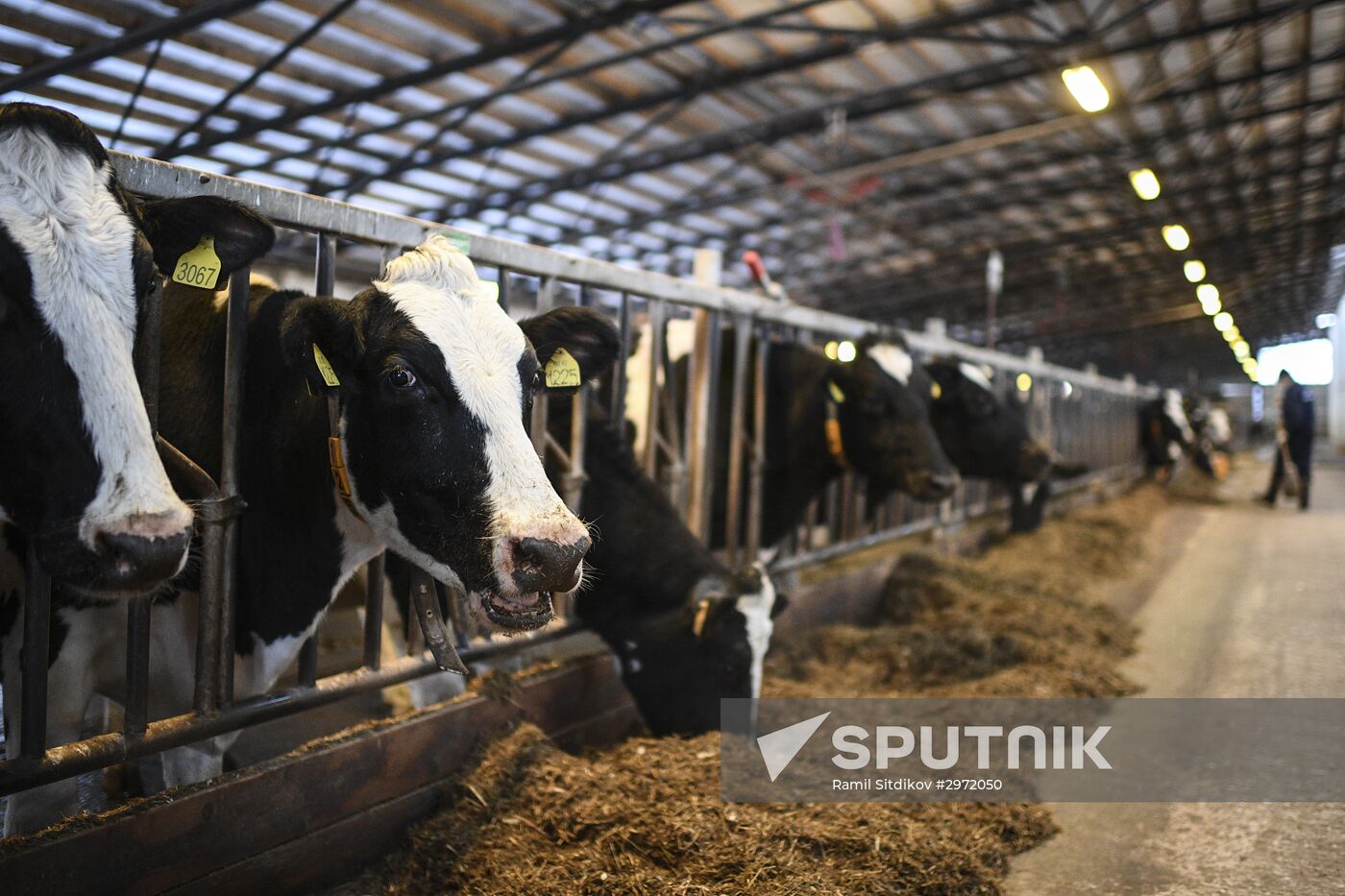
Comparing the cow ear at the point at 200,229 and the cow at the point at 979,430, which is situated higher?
the cow ear at the point at 200,229

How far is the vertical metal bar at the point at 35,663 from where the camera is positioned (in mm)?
1708

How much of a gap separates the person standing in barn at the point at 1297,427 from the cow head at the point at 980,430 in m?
7.35

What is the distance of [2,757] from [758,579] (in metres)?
2.07

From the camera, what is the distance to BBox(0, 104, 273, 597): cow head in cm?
143

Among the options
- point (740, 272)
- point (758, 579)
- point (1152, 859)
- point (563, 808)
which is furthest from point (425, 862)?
point (740, 272)

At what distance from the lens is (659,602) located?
3.07 meters

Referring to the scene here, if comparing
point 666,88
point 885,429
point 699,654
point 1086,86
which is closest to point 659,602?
point 699,654

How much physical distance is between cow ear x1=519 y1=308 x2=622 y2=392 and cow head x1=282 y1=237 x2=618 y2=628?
1.08ft

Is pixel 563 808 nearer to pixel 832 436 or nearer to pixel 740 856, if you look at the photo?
pixel 740 856

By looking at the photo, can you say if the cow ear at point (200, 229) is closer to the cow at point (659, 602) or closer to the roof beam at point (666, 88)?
the cow at point (659, 602)

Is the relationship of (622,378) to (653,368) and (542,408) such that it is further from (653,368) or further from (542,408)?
(542,408)

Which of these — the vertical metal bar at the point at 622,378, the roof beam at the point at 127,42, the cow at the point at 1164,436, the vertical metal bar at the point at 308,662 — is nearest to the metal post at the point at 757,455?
the vertical metal bar at the point at 622,378

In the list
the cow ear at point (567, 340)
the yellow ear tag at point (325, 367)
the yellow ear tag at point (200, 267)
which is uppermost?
the yellow ear tag at point (200, 267)

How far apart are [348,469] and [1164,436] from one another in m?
14.6
